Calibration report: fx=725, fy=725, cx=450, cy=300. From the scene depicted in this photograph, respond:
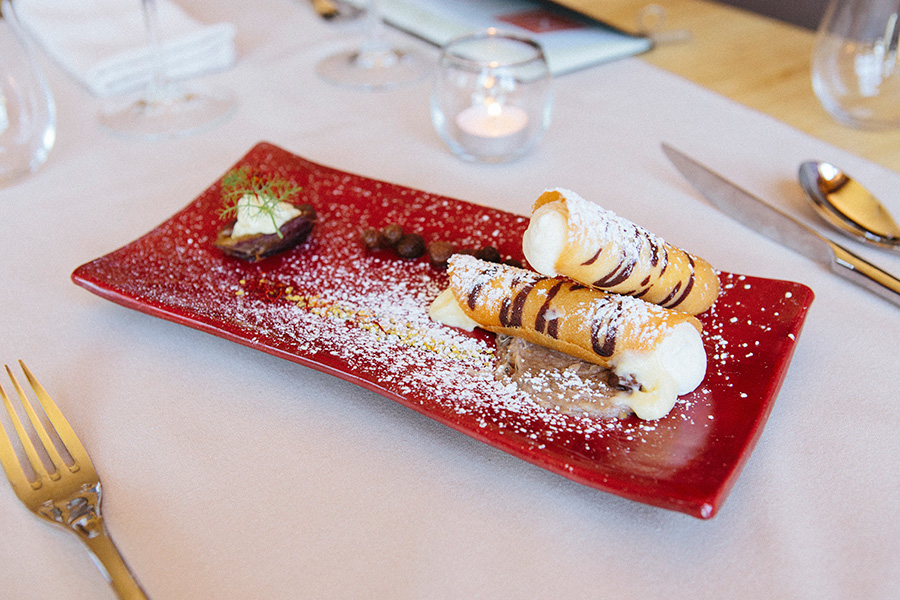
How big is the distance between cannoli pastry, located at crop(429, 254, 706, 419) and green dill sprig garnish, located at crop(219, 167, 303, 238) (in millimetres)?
307

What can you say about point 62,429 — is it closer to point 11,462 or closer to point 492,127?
point 11,462

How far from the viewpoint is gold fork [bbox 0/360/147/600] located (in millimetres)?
626

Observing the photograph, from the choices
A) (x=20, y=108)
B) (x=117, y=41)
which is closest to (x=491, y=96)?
(x=20, y=108)

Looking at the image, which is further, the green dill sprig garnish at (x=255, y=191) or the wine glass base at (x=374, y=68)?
the wine glass base at (x=374, y=68)

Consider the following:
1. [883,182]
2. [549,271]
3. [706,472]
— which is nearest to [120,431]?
[549,271]

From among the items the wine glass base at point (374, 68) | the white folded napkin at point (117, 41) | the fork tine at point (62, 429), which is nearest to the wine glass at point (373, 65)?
the wine glass base at point (374, 68)

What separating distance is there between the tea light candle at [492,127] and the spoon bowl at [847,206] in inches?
19.1

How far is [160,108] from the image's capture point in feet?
5.15

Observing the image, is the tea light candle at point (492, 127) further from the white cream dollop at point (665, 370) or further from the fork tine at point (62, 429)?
the fork tine at point (62, 429)

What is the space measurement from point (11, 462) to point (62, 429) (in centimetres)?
6

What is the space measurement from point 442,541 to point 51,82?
1.56m

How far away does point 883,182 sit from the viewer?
122 centimetres

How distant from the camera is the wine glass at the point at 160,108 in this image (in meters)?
1.49

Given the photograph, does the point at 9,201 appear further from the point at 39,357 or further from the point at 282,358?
the point at 282,358
